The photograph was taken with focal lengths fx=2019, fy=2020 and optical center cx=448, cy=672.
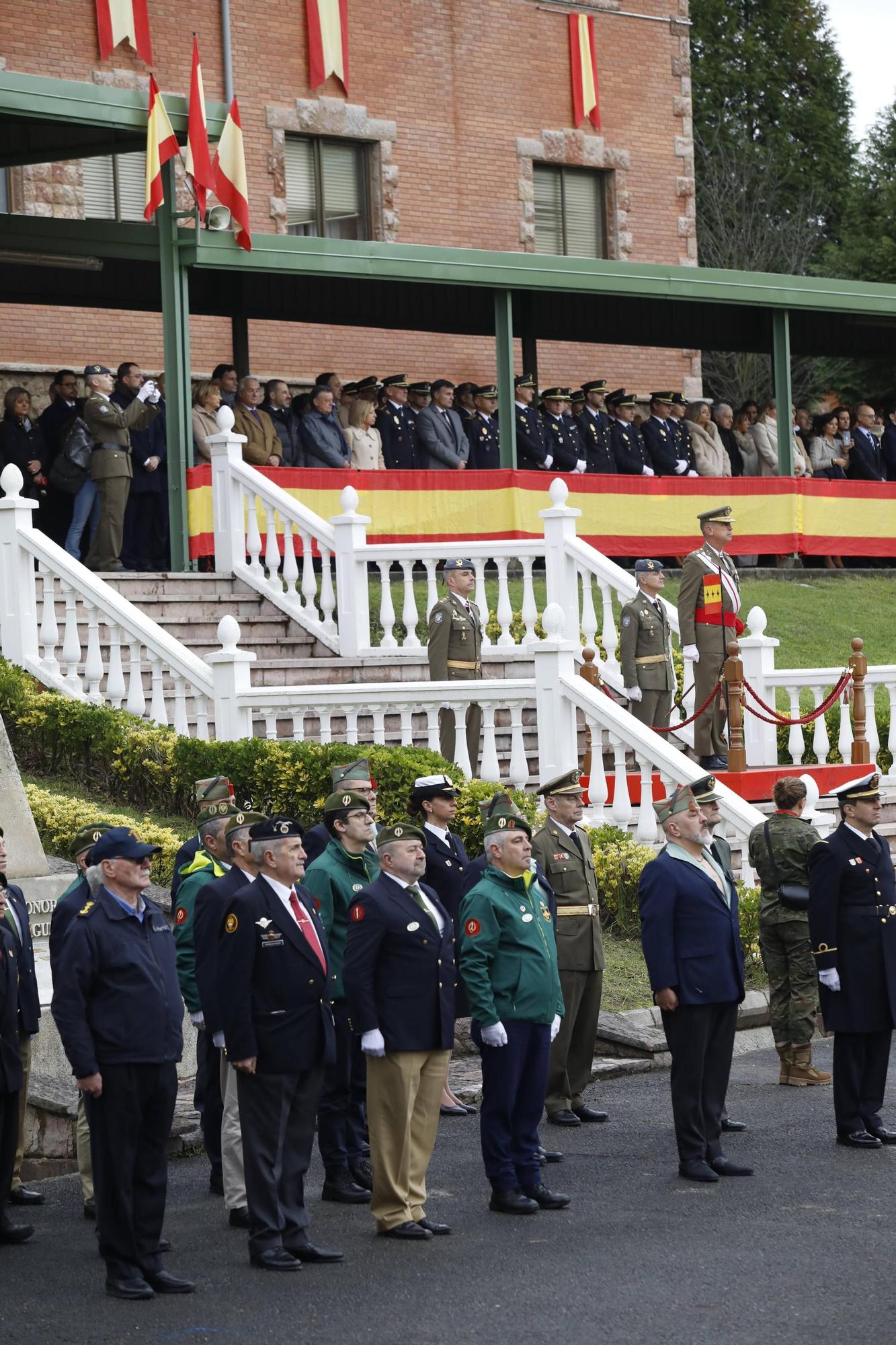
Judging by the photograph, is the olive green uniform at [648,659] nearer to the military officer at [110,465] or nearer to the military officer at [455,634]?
the military officer at [455,634]

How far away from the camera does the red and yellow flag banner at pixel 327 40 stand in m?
27.2

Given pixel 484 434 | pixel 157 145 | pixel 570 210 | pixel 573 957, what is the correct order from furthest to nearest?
pixel 570 210
pixel 484 434
pixel 157 145
pixel 573 957

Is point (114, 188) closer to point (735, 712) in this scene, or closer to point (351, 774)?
point (735, 712)

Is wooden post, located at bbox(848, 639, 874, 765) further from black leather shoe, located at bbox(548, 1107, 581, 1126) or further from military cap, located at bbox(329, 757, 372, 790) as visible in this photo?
military cap, located at bbox(329, 757, 372, 790)

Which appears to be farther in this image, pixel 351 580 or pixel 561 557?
pixel 561 557

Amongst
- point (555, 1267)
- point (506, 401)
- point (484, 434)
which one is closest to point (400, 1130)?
point (555, 1267)

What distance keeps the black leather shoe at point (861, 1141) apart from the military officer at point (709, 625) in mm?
5871

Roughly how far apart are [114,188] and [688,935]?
63.5ft

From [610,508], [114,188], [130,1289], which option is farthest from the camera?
[114,188]

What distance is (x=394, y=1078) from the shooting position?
25.6ft

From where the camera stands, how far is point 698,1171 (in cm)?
844

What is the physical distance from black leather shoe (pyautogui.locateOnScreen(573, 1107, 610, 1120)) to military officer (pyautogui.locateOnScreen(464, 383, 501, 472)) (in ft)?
40.9

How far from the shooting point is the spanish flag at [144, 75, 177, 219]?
1784cm

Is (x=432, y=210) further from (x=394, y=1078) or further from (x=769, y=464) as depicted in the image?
(x=394, y=1078)
